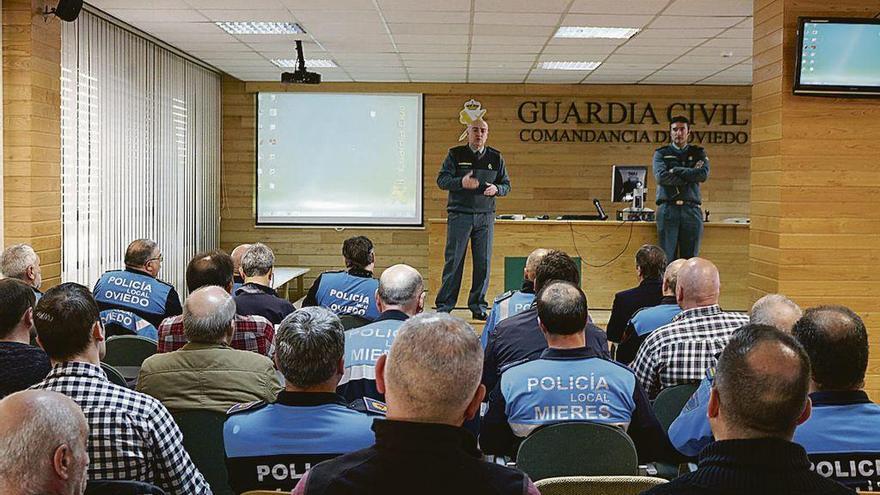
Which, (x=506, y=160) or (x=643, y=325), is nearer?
(x=643, y=325)

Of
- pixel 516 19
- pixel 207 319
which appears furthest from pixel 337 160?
pixel 207 319

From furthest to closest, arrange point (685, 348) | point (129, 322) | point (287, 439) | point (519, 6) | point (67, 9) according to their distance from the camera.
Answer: point (519, 6) < point (67, 9) < point (129, 322) < point (685, 348) < point (287, 439)

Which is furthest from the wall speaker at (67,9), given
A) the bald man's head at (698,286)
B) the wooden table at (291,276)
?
the wooden table at (291,276)

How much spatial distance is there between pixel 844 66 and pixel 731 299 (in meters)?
4.18

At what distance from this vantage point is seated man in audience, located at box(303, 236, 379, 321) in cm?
515

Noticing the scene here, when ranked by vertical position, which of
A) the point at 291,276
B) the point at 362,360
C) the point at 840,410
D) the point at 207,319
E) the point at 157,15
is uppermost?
the point at 157,15

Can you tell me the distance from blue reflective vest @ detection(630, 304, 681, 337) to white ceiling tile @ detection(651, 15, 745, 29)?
3.76 metres

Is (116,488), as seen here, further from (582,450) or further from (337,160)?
(337,160)

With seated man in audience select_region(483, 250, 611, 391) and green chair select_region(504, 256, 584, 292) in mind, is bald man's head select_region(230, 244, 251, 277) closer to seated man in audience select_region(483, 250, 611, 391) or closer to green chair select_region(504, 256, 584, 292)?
seated man in audience select_region(483, 250, 611, 391)

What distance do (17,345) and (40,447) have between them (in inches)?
62.6

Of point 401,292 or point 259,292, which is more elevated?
point 401,292

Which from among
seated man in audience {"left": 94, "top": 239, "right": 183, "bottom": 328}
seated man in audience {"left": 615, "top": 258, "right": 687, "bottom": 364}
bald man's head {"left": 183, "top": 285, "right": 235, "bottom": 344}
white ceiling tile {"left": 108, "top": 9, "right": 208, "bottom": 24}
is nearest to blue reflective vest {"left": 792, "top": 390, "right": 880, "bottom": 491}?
seated man in audience {"left": 615, "top": 258, "right": 687, "bottom": 364}

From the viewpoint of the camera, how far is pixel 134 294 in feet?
15.9

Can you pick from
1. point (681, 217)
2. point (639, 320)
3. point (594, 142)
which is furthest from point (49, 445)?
point (594, 142)
